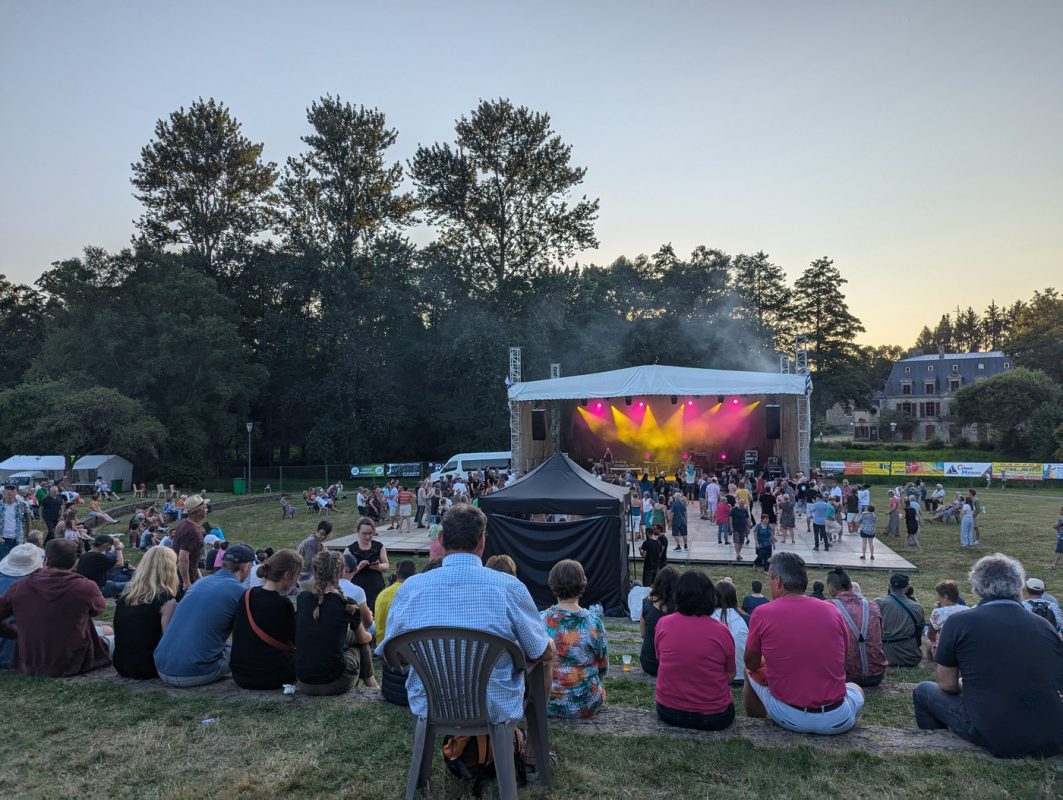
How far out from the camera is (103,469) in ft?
95.8

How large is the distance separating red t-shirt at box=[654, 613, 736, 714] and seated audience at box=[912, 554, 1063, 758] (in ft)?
3.45

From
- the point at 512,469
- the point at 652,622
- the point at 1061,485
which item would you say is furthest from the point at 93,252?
the point at 1061,485

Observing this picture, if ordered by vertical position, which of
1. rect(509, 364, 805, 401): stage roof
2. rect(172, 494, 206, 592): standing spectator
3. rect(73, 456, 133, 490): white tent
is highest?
rect(509, 364, 805, 401): stage roof

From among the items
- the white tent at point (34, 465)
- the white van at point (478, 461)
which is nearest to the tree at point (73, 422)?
the white tent at point (34, 465)

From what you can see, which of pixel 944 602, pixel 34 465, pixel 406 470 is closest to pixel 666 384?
pixel 406 470

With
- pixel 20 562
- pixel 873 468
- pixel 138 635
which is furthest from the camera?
pixel 873 468

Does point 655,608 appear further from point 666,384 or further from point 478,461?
point 478,461

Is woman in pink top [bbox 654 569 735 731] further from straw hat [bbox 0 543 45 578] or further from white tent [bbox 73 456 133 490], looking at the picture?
white tent [bbox 73 456 133 490]

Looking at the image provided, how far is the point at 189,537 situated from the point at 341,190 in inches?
1277

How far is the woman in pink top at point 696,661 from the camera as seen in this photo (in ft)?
11.5

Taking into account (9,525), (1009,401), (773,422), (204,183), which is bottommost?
(9,525)

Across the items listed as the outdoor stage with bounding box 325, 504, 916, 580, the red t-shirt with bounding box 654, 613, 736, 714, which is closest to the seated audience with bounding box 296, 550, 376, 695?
the red t-shirt with bounding box 654, 613, 736, 714

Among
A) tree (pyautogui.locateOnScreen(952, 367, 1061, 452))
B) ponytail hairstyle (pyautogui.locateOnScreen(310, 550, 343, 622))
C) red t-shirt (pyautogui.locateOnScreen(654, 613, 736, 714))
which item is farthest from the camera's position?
tree (pyautogui.locateOnScreen(952, 367, 1061, 452))

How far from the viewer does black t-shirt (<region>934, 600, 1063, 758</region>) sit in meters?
2.96
